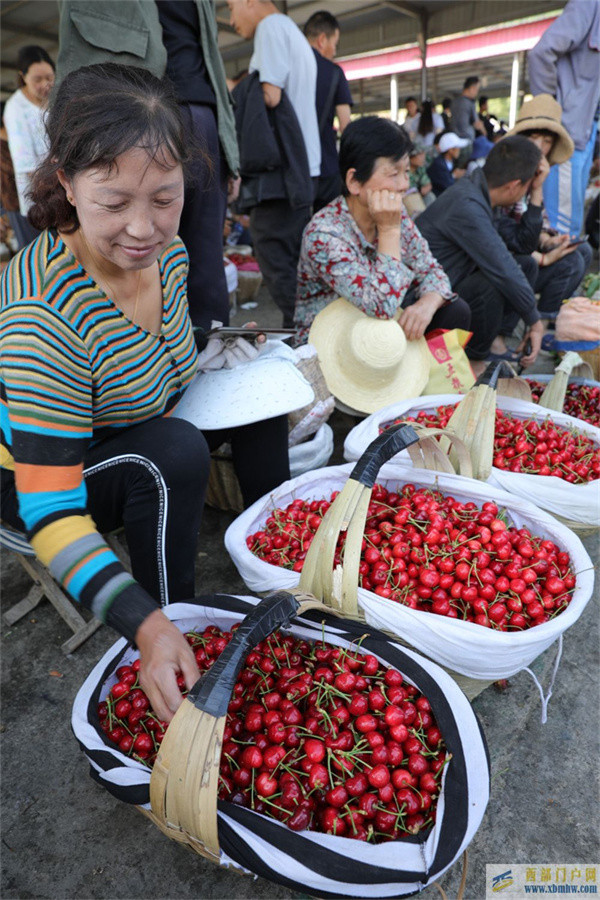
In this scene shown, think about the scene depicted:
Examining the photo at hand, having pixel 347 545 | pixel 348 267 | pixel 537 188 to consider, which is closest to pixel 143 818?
pixel 347 545

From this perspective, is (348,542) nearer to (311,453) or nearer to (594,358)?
(311,453)

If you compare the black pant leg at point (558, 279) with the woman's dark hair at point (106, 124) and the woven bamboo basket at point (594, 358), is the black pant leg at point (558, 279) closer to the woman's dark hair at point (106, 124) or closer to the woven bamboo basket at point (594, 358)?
the woven bamboo basket at point (594, 358)

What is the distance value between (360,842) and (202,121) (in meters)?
2.35

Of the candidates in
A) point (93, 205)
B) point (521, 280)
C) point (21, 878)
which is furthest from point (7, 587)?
point (521, 280)

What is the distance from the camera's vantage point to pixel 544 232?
427 centimetres

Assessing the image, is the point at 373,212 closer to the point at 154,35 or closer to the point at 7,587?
the point at 154,35

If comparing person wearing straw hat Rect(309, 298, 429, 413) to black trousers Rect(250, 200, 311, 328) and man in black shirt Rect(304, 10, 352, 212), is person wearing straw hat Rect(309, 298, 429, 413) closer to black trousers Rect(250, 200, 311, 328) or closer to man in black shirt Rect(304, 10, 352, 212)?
black trousers Rect(250, 200, 311, 328)

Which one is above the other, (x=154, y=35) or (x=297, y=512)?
(x=154, y=35)

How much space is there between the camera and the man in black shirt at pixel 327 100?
3.78 metres

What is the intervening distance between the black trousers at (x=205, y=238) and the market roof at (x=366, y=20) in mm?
6891

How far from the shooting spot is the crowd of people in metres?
1.13

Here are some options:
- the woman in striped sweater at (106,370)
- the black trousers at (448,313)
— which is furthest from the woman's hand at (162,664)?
the black trousers at (448,313)

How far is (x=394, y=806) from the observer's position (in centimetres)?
105

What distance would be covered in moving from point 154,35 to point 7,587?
2.01m
